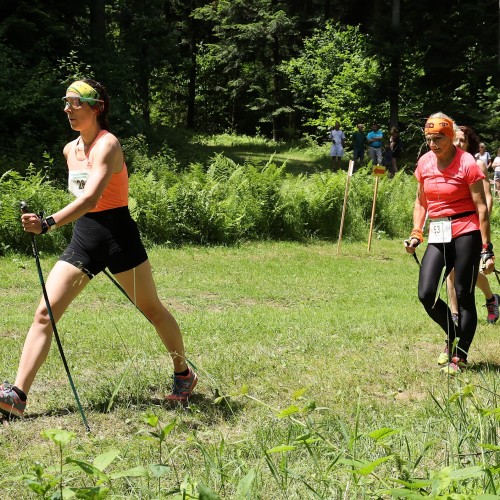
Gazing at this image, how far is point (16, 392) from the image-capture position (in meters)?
4.58

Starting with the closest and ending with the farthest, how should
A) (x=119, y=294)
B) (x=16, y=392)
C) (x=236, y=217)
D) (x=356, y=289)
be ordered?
(x=16, y=392) → (x=119, y=294) → (x=356, y=289) → (x=236, y=217)

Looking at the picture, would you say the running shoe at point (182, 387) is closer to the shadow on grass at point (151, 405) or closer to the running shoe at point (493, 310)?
the shadow on grass at point (151, 405)

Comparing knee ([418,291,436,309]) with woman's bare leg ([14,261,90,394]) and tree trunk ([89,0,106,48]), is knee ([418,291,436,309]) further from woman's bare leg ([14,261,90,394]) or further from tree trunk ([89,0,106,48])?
tree trunk ([89,0,106,48])

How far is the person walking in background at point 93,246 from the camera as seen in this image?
4.66 m

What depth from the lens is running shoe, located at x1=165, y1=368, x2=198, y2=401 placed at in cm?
505

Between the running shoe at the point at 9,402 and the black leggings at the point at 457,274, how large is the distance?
306cm

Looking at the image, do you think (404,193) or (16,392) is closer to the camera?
(16,392)

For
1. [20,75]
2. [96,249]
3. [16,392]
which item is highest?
[20,75]

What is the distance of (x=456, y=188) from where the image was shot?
5.99 meters

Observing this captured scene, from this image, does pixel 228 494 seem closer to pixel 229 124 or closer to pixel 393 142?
pixel 393 142

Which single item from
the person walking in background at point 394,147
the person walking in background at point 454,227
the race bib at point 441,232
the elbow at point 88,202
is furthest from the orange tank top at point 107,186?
the person walking in background at point 394,147

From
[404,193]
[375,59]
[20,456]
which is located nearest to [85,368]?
[20,456]

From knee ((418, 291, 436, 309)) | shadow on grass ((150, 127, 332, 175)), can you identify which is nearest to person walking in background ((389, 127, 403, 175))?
shadow on grass ((150, 127, 332, 175))

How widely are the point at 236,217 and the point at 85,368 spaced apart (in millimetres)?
9120
